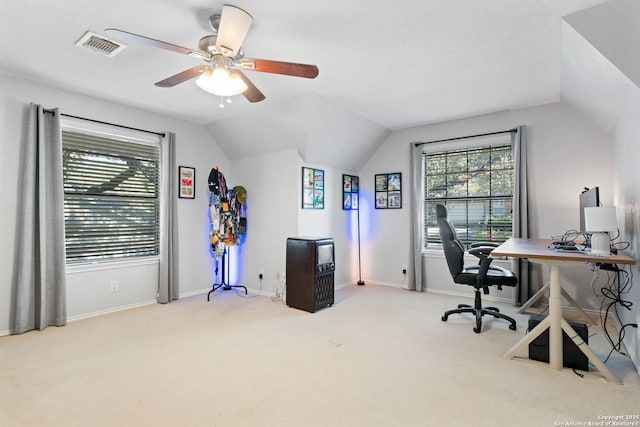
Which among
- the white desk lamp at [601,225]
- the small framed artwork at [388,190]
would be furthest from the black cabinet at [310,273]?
the white desk lamp at [601,225]

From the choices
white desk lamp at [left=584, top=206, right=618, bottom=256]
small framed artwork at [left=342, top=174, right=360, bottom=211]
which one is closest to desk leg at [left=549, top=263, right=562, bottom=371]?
white desk lamp at [left=584, top=206, right=618, bottom=256]

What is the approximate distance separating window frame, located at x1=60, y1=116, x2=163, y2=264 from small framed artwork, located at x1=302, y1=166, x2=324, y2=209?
6.10 ft

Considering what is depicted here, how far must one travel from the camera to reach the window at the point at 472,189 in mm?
4289

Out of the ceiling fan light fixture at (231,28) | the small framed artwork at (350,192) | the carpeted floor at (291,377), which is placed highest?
the ceiling fan light fixture at (231,28)

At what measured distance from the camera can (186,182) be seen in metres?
4.47

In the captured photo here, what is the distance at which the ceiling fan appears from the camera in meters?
1.92

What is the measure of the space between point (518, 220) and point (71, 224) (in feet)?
16.8

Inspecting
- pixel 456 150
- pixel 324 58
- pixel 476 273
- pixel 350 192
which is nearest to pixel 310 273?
pixel 476 273

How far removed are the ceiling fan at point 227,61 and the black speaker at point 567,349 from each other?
253 centimetres

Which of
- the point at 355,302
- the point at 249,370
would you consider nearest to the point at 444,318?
the point at 355,302

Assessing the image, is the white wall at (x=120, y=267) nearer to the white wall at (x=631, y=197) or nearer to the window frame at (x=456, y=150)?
the window frame at (x=456, y=150)

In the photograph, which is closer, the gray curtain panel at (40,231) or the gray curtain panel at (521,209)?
the gray curtain panel at (40,231)

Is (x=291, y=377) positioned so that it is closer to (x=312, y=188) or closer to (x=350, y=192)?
(x=312, y=188)

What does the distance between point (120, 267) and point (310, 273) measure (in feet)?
7.41
